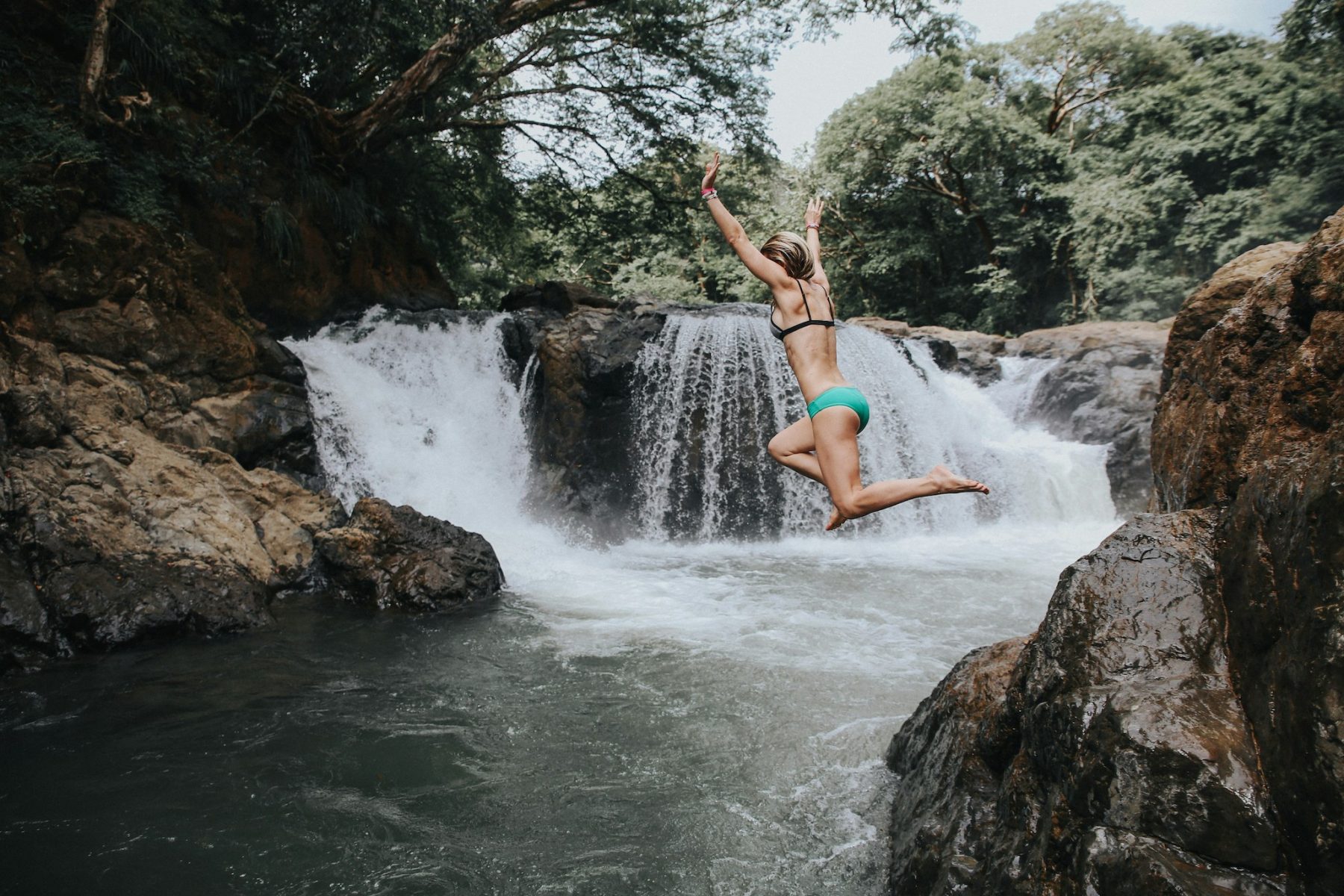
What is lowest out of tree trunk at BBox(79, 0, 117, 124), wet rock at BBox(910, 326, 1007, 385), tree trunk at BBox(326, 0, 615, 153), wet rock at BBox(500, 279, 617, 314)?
wet rock at BBox(910, 326, 1007, 385)

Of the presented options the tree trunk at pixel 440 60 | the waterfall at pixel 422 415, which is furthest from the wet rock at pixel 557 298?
the tree trunk at pixel 440 60

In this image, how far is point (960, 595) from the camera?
7914mm

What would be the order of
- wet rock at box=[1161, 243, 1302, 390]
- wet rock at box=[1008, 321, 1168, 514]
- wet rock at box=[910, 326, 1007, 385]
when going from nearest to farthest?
wet rock at box=[1161, 243, 1302, 390] → wet rock at box=[1008, 321, 1168, 514] → wet rock at box=[910, 326, 1007, 385]

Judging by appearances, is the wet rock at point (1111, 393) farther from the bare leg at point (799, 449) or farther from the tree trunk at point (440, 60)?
the bare leg at point (799, 449)

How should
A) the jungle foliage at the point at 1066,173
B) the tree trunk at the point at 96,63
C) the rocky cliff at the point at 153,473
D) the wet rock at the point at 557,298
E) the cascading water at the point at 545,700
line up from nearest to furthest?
the cascading water at the point at 545,700
the rocky cliff at the point at 153,473
the tree trunk at the point at 96,63
the wet rock at the point at 557,298
the jungle foliage at the point at 1066,173

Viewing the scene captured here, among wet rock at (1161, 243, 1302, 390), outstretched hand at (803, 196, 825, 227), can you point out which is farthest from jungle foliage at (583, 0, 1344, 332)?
outstretched hand at (803, 196, 825, 227)

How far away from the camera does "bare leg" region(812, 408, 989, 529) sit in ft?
8.98

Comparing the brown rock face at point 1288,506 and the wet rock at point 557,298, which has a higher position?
the wet rock at point 557,298

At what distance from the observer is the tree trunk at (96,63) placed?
768 centimetres

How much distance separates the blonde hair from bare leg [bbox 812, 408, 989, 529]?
589 millimetres

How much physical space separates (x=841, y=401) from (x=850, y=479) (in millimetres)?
297

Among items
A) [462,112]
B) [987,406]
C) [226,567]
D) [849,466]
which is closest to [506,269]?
[462,112]

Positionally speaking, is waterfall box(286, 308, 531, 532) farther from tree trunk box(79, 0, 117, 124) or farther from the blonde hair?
the blonde hair

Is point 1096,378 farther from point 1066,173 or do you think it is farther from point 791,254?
point 791,254
